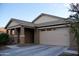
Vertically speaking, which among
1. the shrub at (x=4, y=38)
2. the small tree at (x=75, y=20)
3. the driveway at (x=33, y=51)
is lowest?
the driveway at (x=33, y=51)

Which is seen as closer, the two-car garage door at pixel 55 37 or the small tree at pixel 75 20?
the small tree at pixel 75 20

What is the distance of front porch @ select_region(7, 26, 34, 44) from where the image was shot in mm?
4070

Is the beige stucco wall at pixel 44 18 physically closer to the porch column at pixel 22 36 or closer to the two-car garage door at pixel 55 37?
the two-car garage door at pixel 55 37

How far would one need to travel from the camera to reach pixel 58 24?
409cm

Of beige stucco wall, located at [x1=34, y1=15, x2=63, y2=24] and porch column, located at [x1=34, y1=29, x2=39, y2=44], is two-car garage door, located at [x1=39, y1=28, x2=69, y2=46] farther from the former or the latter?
beige stucco wall, located at [x1=34, y1=15, x2=63, y2=24]

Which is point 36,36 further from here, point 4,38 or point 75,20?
point 75,20

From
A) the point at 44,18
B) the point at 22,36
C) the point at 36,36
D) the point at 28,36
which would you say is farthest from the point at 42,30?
the point at 22,36

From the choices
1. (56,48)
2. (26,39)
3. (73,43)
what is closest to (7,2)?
(26,39)

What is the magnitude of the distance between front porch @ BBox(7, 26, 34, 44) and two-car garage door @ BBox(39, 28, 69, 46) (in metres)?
0.39

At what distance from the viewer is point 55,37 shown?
4.18 m

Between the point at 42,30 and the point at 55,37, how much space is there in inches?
17.1

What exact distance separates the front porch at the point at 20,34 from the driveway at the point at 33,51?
174 mm

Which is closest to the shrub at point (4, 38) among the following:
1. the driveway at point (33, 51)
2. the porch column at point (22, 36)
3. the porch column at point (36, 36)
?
the driveway at point (33, 51)

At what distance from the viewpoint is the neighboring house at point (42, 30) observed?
4008 mm
